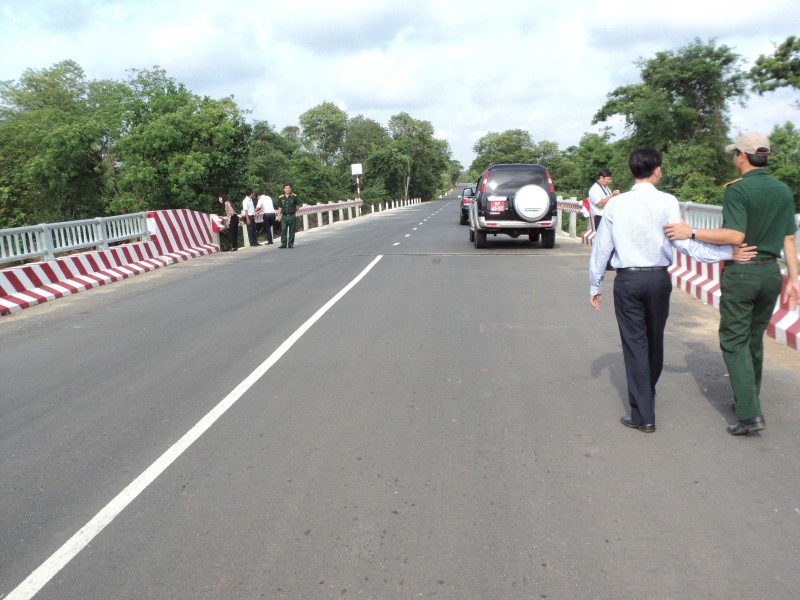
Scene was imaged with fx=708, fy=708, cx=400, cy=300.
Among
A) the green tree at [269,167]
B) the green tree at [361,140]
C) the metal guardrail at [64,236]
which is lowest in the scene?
the metal guardrail at [64,236]

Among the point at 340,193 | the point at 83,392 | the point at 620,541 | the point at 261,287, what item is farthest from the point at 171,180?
the point at 340,193

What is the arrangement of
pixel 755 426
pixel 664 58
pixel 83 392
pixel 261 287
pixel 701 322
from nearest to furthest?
1. pixel 755 426
2. pixel 83 392
3. pixel 701 322
4. pixel 261 287
5. pixel 664 58

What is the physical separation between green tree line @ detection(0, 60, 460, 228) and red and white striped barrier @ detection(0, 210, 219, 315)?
9.95 m

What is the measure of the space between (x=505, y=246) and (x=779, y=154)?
19852 mm

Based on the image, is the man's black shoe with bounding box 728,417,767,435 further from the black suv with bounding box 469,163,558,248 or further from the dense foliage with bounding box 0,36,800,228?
the dense foliage with bounding box 0,36,800,228

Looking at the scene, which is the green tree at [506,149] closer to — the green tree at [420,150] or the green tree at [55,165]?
the green tree at [420,150]

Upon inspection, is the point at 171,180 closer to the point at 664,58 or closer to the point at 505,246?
the point at 505,246

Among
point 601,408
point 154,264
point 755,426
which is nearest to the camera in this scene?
point 755,426

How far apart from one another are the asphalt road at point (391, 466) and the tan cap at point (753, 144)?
193 cm

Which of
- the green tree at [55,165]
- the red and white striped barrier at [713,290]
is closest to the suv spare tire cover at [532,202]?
the red and white striped barrier at [713,290]

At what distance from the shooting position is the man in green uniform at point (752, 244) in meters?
4.72

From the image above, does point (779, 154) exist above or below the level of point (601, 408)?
above

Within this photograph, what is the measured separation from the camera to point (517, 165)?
18.0m

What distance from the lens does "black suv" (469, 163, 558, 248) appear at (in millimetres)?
17266
